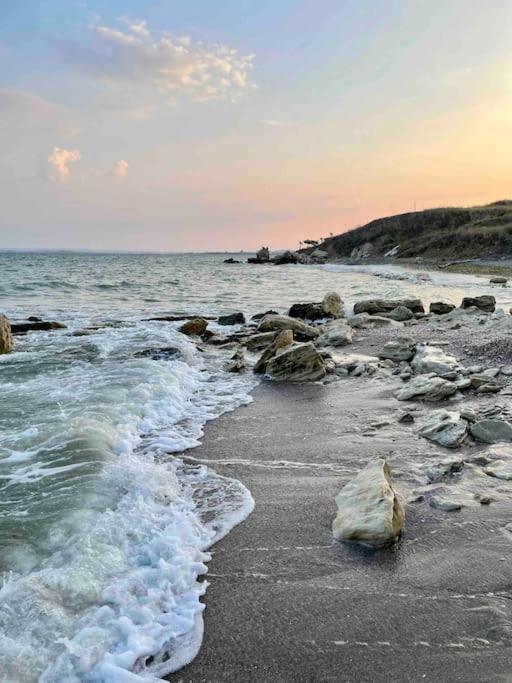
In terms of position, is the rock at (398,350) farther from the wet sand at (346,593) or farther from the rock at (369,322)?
the wet sand at (346,593)

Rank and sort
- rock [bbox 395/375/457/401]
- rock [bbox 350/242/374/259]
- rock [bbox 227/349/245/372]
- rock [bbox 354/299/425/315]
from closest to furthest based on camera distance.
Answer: rock [bbox 395/375/457/401] → rock [bbox 227/349/245/372] → rock [bbox 354/299/425/315] → rock [bbox 350/242/374/259]

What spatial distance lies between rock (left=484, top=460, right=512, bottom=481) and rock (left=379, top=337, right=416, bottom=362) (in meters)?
5.34

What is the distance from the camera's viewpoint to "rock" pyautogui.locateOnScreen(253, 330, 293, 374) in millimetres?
9398

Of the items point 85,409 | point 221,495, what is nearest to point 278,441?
point 221,495

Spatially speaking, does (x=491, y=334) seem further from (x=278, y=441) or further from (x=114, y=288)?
(x=114, y=288)

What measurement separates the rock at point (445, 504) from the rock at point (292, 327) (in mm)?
9333

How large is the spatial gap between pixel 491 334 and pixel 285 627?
379 inches

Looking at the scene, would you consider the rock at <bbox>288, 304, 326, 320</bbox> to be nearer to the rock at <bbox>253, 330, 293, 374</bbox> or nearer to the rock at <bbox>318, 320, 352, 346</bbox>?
the rock at <bbox>318, 320, 352, 346</bbox>

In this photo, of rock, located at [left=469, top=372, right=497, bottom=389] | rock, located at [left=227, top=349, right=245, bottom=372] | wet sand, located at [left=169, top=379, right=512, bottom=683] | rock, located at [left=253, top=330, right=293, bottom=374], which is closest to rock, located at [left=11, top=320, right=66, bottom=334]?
rock, located at [left=227, top=349, right=245, bottom=372]

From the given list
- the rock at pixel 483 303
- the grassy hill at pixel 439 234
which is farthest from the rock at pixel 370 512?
the grassy hill at pixel 439 234

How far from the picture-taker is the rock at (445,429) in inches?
200

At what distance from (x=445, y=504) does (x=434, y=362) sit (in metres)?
4.74

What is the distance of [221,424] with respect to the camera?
251 inches

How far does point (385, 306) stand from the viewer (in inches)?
723
